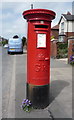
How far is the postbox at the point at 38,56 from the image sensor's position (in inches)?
153

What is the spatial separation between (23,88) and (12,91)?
1.55ft

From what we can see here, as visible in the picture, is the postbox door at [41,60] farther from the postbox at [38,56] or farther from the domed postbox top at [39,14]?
the domed postbox top at [39,14]

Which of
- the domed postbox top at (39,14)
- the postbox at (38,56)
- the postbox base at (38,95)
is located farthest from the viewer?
the postbox base at (38,95)

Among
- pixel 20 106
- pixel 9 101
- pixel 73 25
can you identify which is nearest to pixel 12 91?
pixel 9 101

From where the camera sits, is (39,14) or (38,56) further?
(38,56)

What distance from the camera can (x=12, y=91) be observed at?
219 inches

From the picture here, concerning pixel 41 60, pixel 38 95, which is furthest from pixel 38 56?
pixel 38 95

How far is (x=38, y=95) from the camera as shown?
400 cm

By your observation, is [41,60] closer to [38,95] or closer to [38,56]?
[38,56]

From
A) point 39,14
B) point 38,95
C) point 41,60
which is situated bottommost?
point 38,95

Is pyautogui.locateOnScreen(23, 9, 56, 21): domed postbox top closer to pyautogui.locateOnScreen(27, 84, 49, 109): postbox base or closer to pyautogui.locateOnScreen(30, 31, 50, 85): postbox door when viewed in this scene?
pyautogui.locateOnScreen(30, 31, 50, 85): postbox door

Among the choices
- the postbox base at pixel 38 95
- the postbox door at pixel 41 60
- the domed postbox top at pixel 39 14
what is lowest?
the postbox base at pixel 38 95

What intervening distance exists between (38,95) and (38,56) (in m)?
0.94

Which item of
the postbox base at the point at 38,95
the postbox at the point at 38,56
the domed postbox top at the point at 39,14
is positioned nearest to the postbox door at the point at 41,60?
the postbox at the point at 38,56
